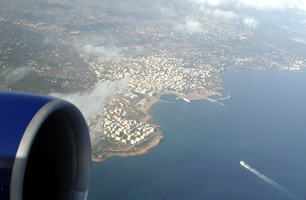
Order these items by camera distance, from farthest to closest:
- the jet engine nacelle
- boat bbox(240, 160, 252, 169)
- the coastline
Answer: boat bbox(240, 160, 252, 169) → the coastline → the jet engine nacelle

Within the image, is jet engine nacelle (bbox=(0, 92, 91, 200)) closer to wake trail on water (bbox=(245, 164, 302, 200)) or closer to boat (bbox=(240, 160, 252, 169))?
wake trail on water (bbox=(245, 164, 302, 200))

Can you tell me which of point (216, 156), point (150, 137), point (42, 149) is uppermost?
point (42, 149)

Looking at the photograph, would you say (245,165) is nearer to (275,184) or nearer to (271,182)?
(271,182)

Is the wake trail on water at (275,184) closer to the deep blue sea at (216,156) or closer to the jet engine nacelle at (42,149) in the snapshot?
the deep blue sea at (216,156)

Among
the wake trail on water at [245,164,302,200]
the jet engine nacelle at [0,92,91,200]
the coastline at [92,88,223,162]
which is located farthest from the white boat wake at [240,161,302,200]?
the jet engine nacelle at [0,92,91,200]

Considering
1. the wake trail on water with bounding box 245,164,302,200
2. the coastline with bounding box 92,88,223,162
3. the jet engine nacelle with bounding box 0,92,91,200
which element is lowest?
the wake trail on water with bounding box 245,164,302,200

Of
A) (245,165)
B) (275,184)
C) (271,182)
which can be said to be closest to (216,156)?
(245,165)
